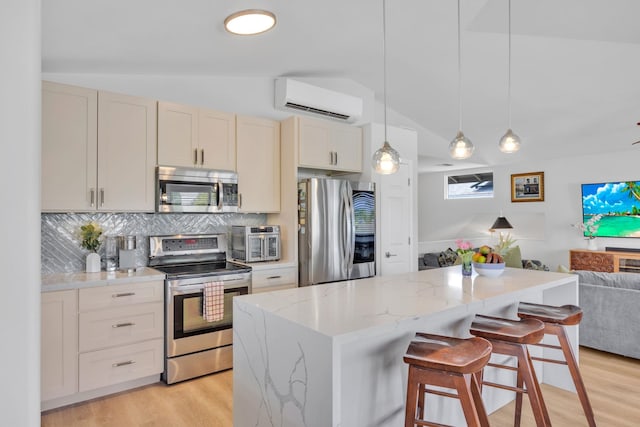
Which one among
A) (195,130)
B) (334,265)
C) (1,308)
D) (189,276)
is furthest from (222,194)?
(1,308)

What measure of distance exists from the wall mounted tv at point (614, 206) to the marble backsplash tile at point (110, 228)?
223 inches

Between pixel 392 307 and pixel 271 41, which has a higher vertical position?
pixel 271 41

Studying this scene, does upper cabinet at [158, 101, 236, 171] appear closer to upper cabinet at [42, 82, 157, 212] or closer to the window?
upper cabinet at [42, 82, 157, 212]

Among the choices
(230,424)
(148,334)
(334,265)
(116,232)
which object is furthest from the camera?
(334,265)

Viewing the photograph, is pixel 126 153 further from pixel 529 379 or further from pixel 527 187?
pixel 527 187

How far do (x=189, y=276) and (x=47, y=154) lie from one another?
1.33m

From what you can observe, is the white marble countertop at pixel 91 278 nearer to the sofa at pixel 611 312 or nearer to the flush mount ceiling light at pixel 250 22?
the flush mount ceiling light at pixel 250 22

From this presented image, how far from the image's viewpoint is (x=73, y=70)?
308cm

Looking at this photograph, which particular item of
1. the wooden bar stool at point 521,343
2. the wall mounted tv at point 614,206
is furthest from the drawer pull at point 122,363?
the wall mounted tv at point 614,206

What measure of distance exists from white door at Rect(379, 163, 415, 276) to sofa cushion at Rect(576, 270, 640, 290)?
5.61 feet

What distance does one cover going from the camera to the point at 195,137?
3.47m

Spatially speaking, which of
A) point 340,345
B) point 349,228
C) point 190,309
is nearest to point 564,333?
point 340,345

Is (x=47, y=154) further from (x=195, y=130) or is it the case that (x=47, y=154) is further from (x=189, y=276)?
(x=189, y=276)

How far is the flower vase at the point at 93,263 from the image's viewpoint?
10.1 ft
